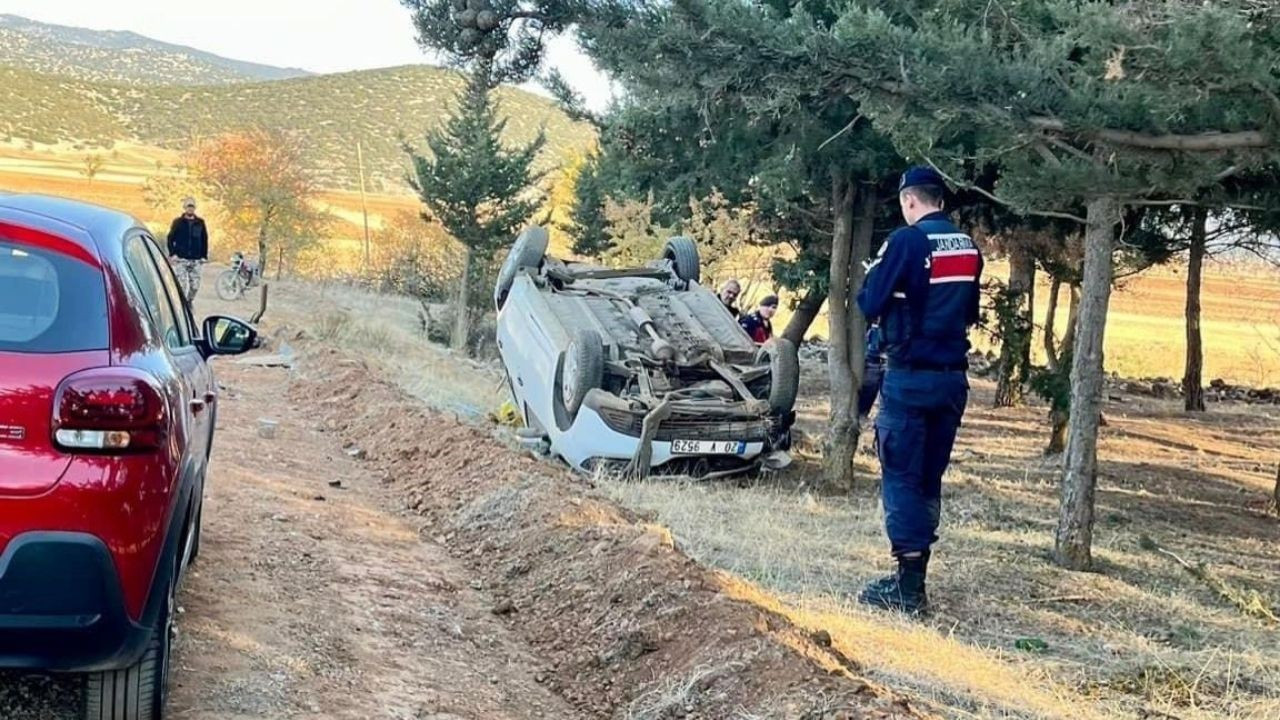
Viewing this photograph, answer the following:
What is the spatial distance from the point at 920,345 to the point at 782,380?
571 cm

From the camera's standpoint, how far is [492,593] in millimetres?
6934

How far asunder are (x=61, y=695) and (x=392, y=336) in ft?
67.1

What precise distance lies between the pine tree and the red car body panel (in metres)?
33.0

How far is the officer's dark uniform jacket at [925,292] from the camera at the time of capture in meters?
6.35

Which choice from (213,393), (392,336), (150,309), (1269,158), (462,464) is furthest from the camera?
(392,336)

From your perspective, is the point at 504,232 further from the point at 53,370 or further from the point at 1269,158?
the point at 53,370

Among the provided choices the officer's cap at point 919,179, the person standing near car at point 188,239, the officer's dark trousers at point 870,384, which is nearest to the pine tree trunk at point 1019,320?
the officer's dark trousers at point 870,384

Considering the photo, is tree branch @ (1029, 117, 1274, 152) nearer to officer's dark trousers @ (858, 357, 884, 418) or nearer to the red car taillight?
the red car taillight

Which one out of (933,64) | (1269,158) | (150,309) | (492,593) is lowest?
(492,593)

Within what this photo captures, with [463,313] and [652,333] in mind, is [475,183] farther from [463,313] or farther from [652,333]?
[652,333]

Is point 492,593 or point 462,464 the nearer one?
point 492,593

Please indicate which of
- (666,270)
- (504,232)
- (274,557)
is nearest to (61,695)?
(274,557)

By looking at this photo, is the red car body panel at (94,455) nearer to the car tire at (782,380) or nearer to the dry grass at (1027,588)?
the dry grass at (1027,588)

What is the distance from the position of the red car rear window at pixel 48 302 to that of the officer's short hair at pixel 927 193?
4.05 m
